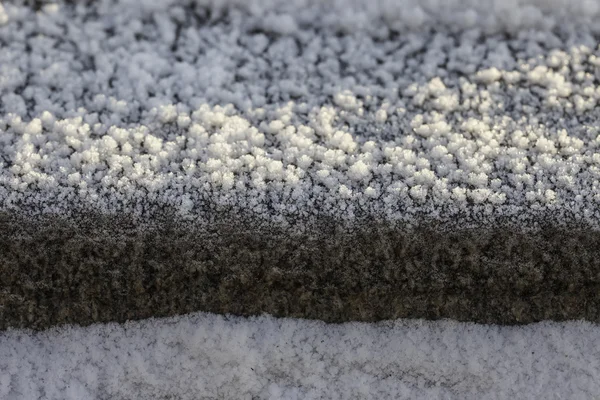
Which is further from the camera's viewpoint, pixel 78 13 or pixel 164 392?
pixel 78 13

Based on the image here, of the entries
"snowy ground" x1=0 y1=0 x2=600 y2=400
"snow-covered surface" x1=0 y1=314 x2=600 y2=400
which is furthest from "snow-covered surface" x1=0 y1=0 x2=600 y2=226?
"snow-covered surface" x1=0 y1=314 x2=600 y2=400

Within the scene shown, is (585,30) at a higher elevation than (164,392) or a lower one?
higher

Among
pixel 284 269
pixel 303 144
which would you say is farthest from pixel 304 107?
pixel 284 269

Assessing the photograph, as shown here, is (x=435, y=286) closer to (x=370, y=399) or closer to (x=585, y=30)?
(x=370, y=399)

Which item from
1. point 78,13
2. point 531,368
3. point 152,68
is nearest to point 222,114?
point 152,68

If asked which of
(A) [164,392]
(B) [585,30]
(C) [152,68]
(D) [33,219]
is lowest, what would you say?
(A) [164,392]

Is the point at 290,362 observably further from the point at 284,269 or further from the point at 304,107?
the point at 304,107

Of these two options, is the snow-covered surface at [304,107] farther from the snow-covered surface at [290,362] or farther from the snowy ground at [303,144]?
the snow-covered surface at [290,362]

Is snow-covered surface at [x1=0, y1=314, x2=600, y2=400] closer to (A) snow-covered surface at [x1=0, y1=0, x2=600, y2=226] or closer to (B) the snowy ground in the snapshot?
(B) the snowy ground
